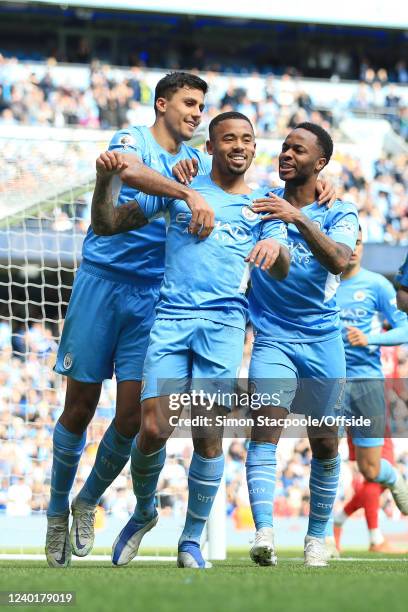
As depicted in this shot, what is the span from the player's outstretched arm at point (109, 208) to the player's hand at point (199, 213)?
0.38 meters

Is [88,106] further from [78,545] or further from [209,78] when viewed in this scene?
[78,545]

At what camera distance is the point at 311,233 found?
239 inches

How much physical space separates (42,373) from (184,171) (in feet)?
19.9

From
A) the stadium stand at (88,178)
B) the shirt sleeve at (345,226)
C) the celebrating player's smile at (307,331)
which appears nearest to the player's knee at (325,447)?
the celebrating player's smile at (307,331)

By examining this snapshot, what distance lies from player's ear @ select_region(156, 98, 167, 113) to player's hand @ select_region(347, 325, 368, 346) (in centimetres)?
310

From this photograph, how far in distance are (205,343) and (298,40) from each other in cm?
2729

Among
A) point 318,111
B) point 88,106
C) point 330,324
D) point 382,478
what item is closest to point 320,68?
point 318,111

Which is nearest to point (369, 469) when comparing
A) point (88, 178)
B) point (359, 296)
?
point (359, 296)

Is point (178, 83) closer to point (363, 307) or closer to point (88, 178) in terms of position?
point (88, 178)

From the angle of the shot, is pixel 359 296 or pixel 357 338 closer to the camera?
Answer: pixel 357 338

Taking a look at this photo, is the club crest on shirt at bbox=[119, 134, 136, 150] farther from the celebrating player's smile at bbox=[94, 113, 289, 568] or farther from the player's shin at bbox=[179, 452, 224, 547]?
the player's shin at bbox=[179, 452, 224, 547]

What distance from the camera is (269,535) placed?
5.94m

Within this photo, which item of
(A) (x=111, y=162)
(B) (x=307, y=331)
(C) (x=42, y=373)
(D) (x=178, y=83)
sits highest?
(D) (x=178, y=83)

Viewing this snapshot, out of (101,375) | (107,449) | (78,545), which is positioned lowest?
(78,545)
